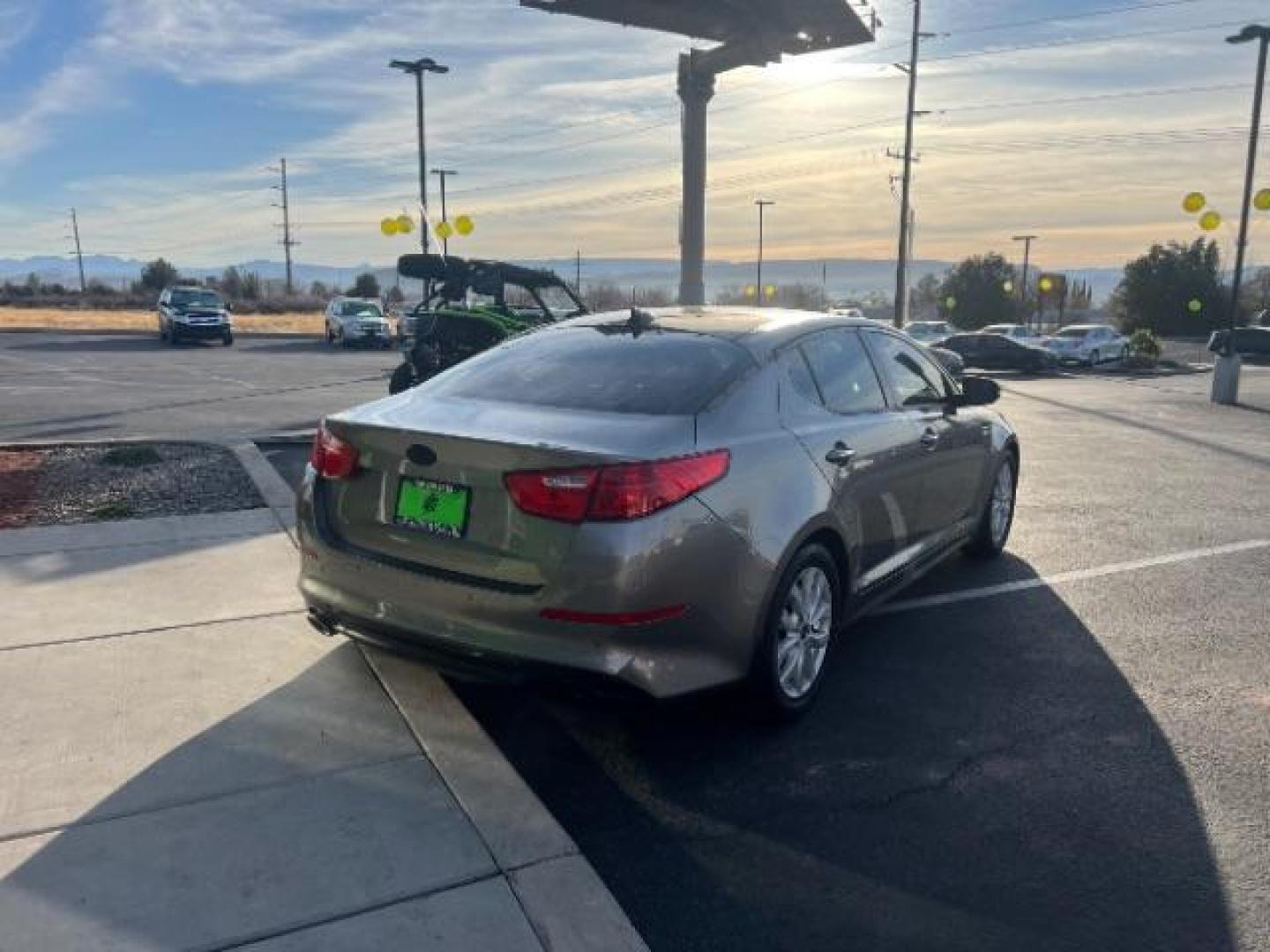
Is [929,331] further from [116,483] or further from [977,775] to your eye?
[977,775]

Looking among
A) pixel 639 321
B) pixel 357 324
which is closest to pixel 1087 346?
pixel 357 324

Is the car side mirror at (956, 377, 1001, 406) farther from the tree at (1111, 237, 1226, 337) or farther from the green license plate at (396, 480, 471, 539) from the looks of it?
the tree at (1111, 237, 1226, 337)

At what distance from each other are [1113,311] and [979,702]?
6776 cm

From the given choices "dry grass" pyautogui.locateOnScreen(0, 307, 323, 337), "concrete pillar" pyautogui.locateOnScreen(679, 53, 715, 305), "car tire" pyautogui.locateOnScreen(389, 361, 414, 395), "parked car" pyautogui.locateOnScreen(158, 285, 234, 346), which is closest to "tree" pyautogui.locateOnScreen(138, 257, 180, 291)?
"dry grass" pyautogui.locateOnScreen(0, 307, 323, 337)

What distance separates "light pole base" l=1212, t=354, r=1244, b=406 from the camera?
63.5 feet

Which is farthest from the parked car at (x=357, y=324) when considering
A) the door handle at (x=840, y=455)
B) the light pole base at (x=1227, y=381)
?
the door handle at (x=840, y=455)

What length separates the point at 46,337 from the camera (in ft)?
107

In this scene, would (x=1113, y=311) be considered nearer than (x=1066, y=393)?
No

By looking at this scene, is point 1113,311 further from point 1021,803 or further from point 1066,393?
point 1021,803

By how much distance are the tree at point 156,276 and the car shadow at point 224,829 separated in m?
67.0

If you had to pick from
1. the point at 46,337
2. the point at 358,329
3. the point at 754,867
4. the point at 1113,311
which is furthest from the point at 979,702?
the point at 1113,311

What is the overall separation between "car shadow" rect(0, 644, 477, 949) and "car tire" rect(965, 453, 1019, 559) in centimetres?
388

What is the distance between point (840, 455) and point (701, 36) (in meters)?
27.0

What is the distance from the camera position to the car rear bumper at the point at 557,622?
3.28m
